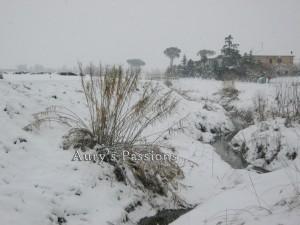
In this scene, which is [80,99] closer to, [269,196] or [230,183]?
[230,183]

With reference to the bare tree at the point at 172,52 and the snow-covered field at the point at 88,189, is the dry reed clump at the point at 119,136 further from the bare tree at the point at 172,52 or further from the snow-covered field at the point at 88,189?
the bare tree at the point at 172,52

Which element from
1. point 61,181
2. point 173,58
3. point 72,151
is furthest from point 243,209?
point 173,58

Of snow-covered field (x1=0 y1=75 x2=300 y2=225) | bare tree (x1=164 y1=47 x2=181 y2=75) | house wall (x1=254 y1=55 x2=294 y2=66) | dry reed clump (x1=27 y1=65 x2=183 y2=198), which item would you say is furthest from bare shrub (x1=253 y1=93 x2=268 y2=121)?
bare tree (x1=164 y1=47 x2=181 y2=75)

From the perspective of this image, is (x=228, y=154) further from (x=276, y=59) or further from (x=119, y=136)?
(x=276, y=59)

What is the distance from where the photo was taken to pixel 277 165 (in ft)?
23.2

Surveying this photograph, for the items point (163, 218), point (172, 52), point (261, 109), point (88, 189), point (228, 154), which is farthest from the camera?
point (172, 52)

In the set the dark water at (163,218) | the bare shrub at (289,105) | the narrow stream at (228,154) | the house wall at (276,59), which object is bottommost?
the narrow stream at (228,154)

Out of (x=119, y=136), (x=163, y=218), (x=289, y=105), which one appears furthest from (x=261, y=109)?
(x=163, y=218)

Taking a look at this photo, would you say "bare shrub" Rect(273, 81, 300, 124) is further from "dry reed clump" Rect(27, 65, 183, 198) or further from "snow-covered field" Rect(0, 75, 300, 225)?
"dry reed clump" Rect(27, 65, 183, 198)

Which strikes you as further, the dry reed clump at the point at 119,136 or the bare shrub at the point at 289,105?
the bare shrub at the point at 289,105

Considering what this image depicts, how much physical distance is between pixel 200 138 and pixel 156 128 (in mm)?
2050

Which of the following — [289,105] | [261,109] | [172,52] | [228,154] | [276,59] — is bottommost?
[228,154]

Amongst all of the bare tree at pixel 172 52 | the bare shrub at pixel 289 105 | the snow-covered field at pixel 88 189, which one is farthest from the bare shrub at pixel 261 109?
the bare tree at pixel 172 52

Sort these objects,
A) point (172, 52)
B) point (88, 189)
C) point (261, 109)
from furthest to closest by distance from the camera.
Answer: point (172, 52) → point (261, 109) → point (88, 189)
